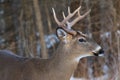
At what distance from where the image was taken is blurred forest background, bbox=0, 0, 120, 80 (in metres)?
11.2

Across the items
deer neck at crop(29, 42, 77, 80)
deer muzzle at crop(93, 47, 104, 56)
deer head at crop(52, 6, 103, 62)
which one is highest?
deer head at crop(52, 6, 103, 62)

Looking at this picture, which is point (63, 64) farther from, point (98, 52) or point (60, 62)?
point (98, 52)

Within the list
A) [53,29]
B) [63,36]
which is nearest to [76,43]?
[63,36]

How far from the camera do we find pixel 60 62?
7.55 meters

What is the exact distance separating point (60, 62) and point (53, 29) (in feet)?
18.9

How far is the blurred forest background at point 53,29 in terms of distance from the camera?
36.9ft

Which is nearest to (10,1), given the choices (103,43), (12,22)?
(12,22)

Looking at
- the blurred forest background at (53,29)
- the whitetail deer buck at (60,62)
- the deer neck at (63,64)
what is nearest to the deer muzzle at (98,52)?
the whitetail deer buck at (60,62)

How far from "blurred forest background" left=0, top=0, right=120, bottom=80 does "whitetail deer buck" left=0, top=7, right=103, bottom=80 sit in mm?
2052

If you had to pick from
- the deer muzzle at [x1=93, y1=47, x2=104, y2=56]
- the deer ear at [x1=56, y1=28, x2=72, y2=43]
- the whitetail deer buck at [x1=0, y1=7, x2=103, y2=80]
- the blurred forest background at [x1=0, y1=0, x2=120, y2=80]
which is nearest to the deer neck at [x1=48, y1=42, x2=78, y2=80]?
the whitetail deer buck at [x1=0, y1=7, x2=103, y2=80]

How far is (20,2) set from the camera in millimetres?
14188

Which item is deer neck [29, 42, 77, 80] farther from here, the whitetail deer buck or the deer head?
the deer head

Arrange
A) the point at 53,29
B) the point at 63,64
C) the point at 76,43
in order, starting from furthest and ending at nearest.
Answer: the point at 53,29 < the point at 76,43 < the point at 63,64

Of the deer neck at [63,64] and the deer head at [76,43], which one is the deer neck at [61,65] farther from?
the deer head at [76,43]
